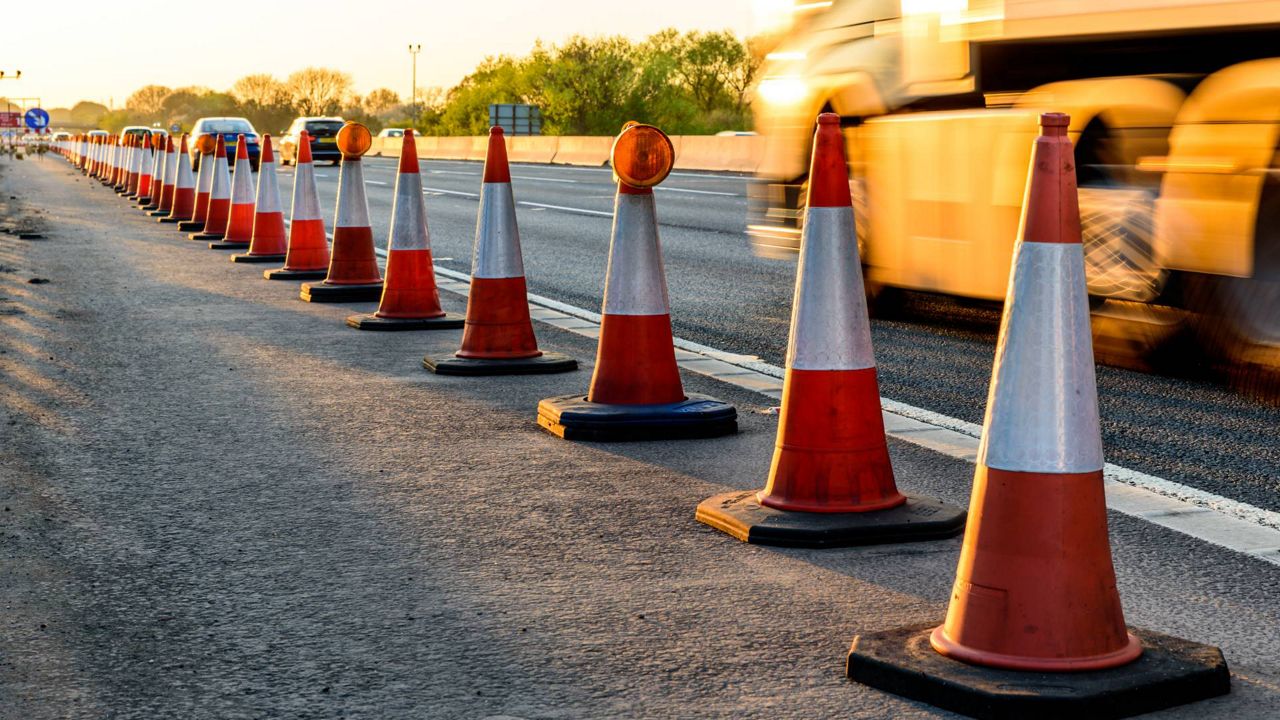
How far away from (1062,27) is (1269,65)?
46.1 inches

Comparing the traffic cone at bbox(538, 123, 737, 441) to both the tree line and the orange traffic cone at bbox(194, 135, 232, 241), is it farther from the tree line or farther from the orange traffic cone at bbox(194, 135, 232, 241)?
the tree line

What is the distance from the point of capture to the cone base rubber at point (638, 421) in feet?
19.5

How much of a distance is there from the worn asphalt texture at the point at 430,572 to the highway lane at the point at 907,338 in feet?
2.63

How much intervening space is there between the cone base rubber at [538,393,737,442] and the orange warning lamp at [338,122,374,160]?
4.16 m

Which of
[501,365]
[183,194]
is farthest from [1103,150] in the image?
[183,194]

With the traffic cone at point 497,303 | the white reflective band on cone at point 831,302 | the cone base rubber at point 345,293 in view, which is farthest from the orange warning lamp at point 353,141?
the white reflective band on cone at point 831,302

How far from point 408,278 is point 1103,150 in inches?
146

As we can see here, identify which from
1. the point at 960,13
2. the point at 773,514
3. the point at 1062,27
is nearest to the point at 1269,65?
the point at 1062,27

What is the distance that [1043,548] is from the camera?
130 inches

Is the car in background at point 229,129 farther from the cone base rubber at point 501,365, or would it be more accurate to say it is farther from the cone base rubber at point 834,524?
the cone base rubber at point 834,524

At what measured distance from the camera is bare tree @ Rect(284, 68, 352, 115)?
563 ft

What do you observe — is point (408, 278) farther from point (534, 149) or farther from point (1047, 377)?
point (534, 149)

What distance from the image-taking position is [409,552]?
438 centimetres

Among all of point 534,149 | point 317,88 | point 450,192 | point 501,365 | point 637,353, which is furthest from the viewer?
point 317,88
